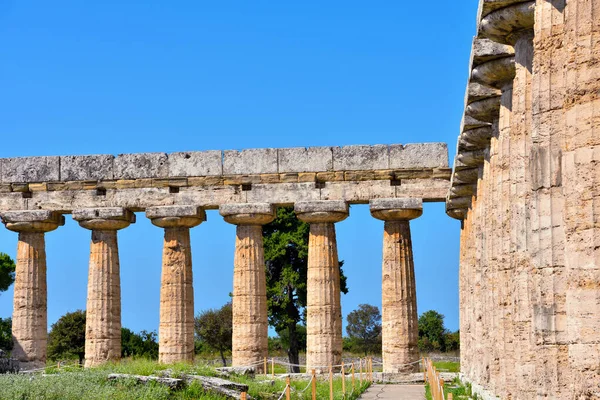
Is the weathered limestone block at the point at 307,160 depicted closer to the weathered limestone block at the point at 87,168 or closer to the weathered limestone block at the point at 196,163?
the weathered limestone block at the point at 196,163

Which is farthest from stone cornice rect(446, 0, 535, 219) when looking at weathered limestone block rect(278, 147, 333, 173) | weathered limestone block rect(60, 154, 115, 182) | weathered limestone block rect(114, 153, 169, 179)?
weathered limestone block rect(60, 154, 115, 182)

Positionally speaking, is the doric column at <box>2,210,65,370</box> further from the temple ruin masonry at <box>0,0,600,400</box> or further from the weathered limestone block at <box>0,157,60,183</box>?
the weathered limestone block at <box>0,157,60,183</box>

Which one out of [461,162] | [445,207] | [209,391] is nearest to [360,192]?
[445,207]

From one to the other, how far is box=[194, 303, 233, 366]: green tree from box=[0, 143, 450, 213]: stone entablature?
87.6 ft

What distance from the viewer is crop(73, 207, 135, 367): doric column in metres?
33.2

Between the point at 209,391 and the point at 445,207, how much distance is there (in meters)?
12.7

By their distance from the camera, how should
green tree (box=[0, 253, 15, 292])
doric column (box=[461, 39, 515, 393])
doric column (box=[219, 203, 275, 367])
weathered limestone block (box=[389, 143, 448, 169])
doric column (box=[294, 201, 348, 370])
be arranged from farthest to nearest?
green tree (box=[0, 253, 15, 292])
doric column (box=[219, 203, 275, 367])
doric column (box=[294, 201, 348, 370])
weathered limestone block (box=[389, 143, 448, 169])
doric column (box=[461, 39, 515, 393])

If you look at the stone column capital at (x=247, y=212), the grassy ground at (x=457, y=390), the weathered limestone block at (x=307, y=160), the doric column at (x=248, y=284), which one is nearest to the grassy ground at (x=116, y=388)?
the grassy ground at (x=457, y=390)

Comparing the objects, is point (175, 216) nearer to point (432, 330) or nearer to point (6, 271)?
point (6, 271)

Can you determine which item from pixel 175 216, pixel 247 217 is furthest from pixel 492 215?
pixel 175 216

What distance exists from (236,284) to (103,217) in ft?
16.9

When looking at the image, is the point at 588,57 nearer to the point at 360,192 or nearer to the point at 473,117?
the point at 473,117

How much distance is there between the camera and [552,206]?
12.0 metres

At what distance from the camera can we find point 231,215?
32.6m
